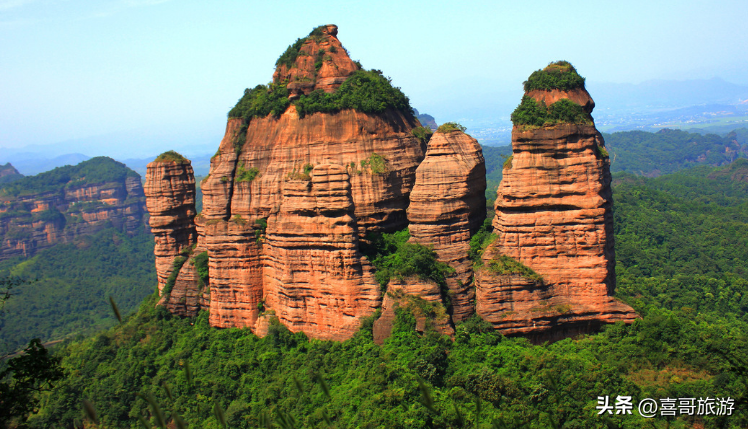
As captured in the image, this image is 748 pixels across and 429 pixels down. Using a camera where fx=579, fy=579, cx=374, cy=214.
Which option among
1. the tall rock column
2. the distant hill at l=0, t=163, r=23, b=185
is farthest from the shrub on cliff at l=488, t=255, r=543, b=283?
the distant hill at l=0, t=163, r=23, b=185

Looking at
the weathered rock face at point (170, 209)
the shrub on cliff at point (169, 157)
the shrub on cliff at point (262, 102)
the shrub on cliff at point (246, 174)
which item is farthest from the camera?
the shrub on cliff at point (169, 157)

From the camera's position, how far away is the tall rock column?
1305 inches

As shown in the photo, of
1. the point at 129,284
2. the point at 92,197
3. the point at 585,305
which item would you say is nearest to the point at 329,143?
the point at 585,305

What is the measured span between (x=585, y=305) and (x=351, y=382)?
1011 centimetres

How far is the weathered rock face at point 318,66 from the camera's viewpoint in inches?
1192

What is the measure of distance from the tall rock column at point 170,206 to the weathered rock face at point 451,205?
14.7 metres

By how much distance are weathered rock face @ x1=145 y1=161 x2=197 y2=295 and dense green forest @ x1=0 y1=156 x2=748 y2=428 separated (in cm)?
349

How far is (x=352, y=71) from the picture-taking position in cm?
3128

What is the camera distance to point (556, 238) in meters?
23.9

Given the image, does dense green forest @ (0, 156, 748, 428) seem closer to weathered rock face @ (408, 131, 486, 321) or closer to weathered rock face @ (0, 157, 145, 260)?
weathered rock face @ (408, 131, 486, 321)

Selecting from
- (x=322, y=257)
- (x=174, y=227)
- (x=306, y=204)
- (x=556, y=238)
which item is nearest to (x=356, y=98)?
(x=306, y=204)

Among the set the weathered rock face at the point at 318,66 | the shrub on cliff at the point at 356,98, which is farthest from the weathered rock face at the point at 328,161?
the weathered rock face at the point at 318,66

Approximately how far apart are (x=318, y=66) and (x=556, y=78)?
1242cm

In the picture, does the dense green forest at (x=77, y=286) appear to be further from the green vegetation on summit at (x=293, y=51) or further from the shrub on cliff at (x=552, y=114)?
the shrub on cliff at (x=552, y=114)
